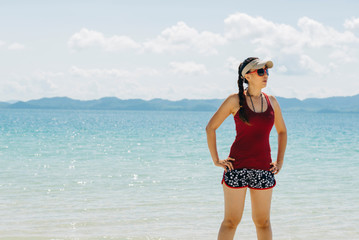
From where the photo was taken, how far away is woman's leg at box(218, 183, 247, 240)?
439 cm

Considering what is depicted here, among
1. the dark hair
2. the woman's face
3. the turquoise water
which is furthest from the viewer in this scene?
the turquoise water

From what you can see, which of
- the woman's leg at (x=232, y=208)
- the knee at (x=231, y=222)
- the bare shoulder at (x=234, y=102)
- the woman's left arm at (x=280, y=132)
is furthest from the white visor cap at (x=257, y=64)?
the knee at (x=231, y=222)

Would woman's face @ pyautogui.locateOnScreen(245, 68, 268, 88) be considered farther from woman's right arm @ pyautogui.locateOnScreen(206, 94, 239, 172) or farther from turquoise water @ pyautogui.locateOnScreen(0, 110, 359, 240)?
turquoise water @ pyautogui.locateOnScreen(0, 110, 359, 240)

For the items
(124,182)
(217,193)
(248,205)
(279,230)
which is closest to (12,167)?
(124,182)

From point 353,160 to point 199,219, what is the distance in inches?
548

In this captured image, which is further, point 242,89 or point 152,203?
point 152,203

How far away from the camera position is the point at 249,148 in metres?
4.37

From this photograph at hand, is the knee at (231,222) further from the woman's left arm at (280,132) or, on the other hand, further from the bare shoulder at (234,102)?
the bare shoulder at (234,102)

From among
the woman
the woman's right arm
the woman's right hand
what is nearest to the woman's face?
the woman

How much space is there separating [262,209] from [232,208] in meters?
0.29

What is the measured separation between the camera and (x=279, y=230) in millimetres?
7535

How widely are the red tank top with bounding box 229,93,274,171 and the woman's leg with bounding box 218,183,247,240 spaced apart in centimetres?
23

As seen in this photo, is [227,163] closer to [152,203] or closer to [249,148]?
[249,148]

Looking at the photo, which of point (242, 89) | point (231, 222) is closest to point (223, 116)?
point (242, 89)
